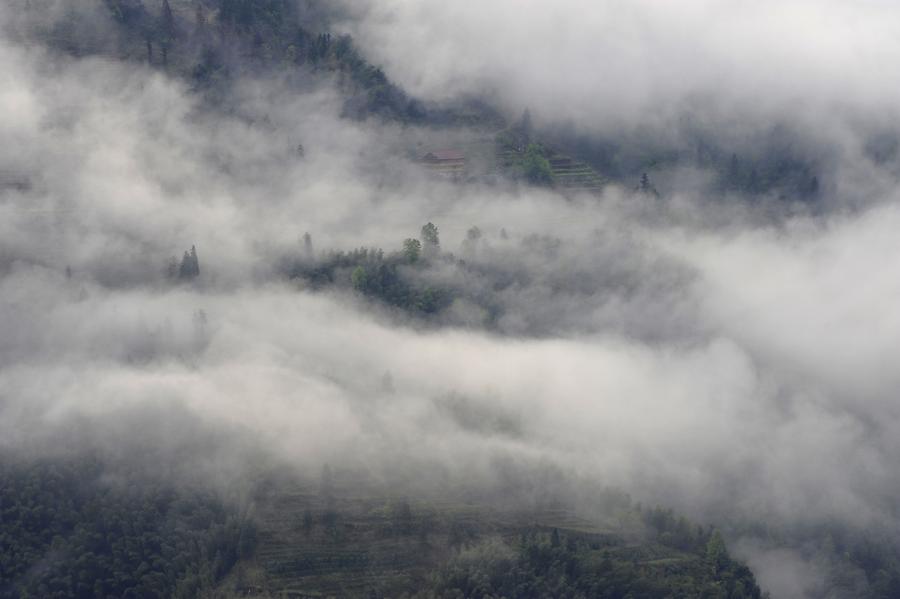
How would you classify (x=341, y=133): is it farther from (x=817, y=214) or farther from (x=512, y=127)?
(x=817, y=214)

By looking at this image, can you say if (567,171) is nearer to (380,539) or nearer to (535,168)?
(535,168)

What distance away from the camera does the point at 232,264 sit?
113438 mm

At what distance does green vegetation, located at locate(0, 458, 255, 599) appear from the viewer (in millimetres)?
81750

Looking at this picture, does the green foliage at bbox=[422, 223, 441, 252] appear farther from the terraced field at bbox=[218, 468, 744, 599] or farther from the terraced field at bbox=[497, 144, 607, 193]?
the terraced field at bbox=[218, 468, 744, 599]

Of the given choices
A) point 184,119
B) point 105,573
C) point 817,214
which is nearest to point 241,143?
point 184,119

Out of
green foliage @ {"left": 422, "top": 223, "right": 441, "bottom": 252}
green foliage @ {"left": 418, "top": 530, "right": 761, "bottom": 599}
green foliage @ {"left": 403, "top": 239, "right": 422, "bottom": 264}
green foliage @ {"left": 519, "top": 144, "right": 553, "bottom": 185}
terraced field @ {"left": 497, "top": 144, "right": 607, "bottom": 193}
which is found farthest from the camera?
terraced field @ {"left": 497, "top": 144, "right": 607, "bottom": 193}

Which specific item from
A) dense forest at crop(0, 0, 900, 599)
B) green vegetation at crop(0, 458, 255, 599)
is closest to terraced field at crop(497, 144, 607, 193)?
dense forest at crop(0, 0, 900, 599)

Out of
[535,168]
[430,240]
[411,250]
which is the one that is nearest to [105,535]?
[411,250]

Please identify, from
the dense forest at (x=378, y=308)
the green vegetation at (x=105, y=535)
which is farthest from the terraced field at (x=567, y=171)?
the green vegetation at (x=105, y=535)

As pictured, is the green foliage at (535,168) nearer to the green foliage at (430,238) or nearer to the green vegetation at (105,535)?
the green foliage at (430,238)

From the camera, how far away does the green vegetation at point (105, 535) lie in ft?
268

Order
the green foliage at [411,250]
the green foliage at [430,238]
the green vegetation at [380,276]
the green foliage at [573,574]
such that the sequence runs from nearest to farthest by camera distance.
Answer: the green foliage at [573,574], the green vegetation at [380,276], the green foliage at [411,250], the green foliage at [430,238]

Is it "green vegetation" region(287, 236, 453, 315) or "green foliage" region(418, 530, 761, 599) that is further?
"green vegetation" region(287, 236, 453, 315)

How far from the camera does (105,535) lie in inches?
3319
